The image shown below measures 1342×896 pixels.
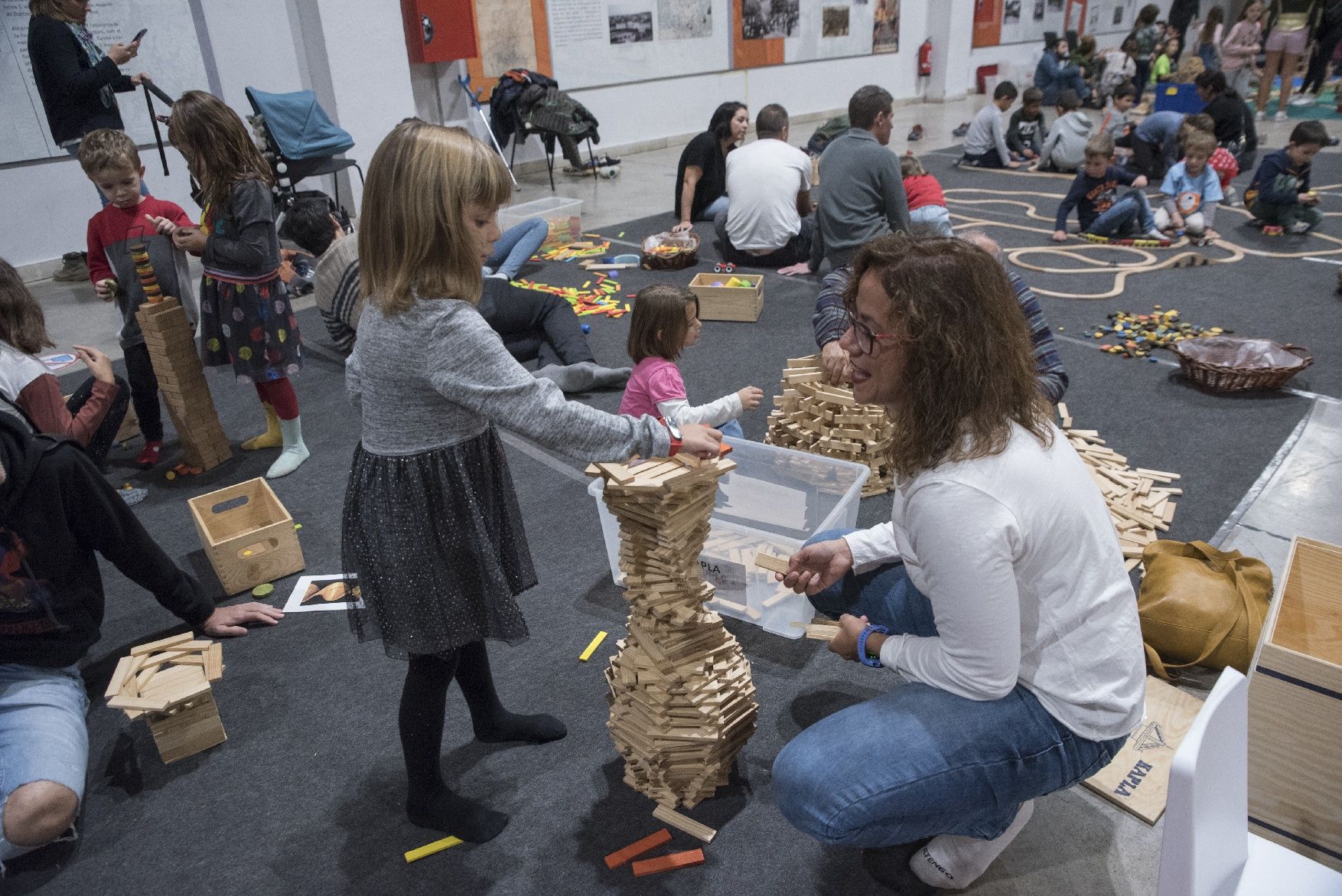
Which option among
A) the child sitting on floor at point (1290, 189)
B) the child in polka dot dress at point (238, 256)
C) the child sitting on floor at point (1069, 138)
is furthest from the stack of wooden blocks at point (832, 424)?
the child sitting on floor at point (1069, 138)

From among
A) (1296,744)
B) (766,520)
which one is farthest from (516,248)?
(1296,744)

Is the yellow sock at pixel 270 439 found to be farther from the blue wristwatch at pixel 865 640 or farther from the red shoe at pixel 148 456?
the blue wristwatch at pixel 865 640

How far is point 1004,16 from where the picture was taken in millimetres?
16891

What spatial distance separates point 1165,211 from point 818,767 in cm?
704

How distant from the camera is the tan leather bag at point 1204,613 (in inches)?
97.6

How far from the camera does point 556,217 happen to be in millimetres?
7617

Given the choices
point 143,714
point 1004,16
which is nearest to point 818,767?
point 143,714

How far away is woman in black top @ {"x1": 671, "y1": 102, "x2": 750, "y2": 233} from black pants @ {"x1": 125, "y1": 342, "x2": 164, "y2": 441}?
422cm

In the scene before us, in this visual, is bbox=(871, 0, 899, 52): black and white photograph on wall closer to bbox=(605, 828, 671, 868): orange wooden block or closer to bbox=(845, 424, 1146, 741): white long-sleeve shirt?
bbox=(845, 424, 1146, 741): white long-sleeve shirt

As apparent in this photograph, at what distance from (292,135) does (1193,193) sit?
726 cm

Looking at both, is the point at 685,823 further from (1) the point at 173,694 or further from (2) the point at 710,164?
(2) the point at 710,164

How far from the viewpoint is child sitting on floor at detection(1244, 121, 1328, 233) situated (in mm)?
6719

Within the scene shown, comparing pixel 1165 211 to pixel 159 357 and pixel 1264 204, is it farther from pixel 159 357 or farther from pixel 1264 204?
pixel 159 357

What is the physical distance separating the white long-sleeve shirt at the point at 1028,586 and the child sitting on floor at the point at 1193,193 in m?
6.36
